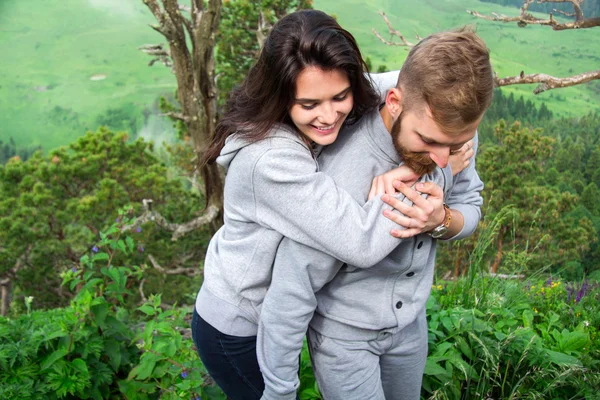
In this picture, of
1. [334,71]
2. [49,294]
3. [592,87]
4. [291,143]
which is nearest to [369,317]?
[291,143]

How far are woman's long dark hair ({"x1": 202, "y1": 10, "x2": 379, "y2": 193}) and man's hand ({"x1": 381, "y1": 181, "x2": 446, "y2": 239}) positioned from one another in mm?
280

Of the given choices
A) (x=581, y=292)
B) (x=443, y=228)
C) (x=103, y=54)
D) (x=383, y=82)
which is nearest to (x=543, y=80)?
(x=581, y=292)

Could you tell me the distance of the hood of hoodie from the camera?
1275 millimetres

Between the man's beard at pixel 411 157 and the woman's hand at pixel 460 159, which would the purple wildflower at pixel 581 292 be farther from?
the man's beard at pixel 411 157

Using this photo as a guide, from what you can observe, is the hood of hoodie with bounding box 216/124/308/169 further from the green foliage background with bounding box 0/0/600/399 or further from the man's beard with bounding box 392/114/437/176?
the green foliage background with bounding box 0/0/600/399

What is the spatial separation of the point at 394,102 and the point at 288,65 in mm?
255

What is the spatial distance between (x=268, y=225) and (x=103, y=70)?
64.0 meters

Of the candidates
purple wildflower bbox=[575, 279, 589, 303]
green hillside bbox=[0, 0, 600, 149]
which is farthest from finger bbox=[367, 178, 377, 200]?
green hillside bbox=[0, 0, 600, 149]

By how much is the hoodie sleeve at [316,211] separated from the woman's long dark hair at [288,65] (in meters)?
0.10

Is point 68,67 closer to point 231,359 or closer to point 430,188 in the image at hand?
point 231,359

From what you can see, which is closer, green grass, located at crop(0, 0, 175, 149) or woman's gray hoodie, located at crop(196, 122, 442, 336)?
woman's gray hoodie, located at crop(196, 122, 442, 336)

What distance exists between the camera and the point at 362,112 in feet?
4.68

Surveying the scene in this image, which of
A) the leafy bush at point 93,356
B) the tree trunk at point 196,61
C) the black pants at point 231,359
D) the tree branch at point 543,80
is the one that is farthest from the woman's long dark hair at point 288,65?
the tree trunk at point 196,61

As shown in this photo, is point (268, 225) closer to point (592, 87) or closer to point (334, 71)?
point (334, 71)
